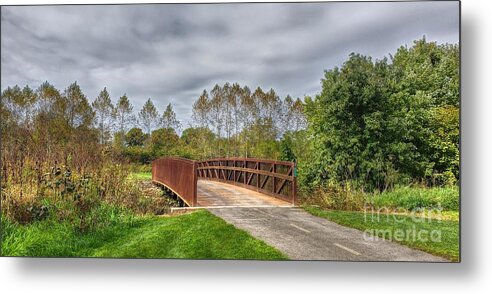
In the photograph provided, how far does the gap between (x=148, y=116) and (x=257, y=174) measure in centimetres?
360

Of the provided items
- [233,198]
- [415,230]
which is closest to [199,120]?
[233,198]

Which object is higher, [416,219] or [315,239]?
[416,219]

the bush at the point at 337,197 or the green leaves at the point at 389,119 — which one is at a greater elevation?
the green leaves at the point at 389,119

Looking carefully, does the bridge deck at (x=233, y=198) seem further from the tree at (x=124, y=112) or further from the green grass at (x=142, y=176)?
the tree at (x=124, y=112)

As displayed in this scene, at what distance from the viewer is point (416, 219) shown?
462cm

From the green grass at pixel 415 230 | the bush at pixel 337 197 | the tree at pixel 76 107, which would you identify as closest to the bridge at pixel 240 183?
the bush at pixel 337 197

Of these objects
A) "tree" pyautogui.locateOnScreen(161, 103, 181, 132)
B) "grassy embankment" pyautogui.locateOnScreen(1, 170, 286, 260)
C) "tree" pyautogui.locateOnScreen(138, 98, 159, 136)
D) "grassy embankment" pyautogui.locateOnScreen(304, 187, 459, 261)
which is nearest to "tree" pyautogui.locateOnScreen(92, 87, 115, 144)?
"tree" pyautogui.locateOnScreen(138, 98, 159, 136)

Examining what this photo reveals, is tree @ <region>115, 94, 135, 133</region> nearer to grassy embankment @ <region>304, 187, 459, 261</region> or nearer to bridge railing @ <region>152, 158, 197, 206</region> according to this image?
bridge railing @ <region>152, 158, 197, 206</region>

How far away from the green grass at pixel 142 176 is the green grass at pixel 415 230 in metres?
3.36

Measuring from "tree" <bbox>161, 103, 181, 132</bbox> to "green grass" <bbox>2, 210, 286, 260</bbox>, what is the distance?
1.48 meters

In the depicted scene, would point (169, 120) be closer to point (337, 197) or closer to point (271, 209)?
point (271, 209)

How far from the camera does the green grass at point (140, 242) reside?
180 inches

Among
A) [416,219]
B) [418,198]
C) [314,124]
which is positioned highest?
[314,124]

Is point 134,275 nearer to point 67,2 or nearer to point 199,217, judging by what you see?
point 199,217
